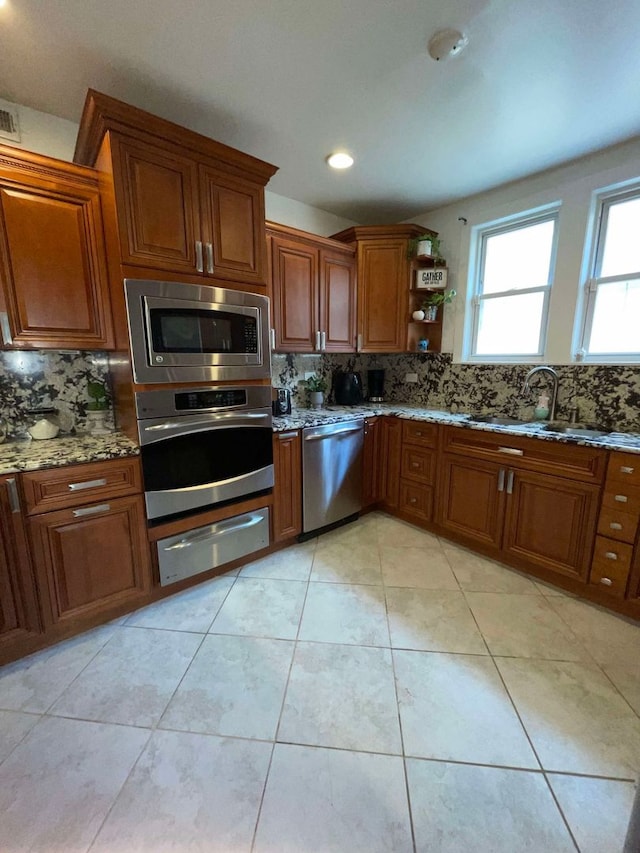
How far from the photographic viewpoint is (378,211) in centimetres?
314

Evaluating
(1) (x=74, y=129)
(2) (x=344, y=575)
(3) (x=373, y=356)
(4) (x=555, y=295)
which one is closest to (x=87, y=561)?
(2) (x=344, y=575)

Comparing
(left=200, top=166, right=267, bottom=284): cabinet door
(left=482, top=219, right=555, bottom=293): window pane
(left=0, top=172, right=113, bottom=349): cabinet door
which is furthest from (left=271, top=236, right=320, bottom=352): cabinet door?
(left=482, top=219, right=555, bottom=293): window pane

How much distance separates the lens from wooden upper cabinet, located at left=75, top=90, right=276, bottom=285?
1.58m

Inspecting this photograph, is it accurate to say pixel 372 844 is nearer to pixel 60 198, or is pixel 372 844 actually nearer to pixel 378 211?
pixel 60 198

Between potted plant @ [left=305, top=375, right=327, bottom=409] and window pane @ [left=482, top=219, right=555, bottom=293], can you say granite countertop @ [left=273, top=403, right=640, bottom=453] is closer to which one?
potted plant @ [left=305, top=375, right=327, bottom=409]

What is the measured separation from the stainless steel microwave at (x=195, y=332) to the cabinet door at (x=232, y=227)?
14 cm

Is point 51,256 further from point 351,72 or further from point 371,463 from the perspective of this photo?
point 371,463

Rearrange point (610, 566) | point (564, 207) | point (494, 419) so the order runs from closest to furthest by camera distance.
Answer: point (610, 566) → point (564, 207) → point (494, 419)

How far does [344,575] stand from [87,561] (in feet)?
4.60

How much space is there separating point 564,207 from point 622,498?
194 cm

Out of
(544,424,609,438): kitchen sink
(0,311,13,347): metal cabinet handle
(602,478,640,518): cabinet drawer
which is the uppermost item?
(0,311,13,347): metal cabinet handle

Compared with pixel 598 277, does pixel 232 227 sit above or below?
above

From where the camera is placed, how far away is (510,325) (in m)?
2.81

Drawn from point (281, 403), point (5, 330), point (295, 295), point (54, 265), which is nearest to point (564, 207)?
point (295, 295)
